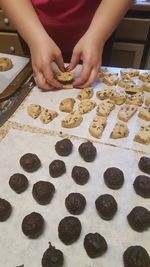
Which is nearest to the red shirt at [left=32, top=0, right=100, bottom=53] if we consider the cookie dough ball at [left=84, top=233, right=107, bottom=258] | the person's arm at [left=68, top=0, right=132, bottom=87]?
the person's arm at [left=68, top=0, right=132, bottom=87]

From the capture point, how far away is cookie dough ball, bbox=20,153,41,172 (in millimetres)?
1004

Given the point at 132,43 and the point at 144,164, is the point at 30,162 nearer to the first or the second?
the point at 144,164

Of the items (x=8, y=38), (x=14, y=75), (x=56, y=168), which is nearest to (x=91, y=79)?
(x=14, y=75)

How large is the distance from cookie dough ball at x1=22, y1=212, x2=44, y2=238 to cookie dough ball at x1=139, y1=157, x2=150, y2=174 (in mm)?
375

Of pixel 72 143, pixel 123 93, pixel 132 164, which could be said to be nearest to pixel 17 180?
pixel 72 143

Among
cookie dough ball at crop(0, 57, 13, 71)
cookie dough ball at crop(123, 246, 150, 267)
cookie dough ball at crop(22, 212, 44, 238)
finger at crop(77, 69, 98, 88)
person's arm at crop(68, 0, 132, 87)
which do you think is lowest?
cookie dough ball at crop(123, 246, 150, 267)

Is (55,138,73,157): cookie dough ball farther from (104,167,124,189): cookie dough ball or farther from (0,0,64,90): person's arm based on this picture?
(0,0,64,90): person's arm

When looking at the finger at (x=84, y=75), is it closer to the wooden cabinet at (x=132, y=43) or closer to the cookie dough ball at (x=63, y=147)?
the cookie dough ball at (x=63, y=147)

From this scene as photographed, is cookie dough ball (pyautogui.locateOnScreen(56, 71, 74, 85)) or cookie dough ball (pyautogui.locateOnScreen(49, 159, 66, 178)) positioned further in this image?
cookie dough ball (pyautogui.locateOnScreen(56, 71, 74, 85))

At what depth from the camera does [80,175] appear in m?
0.96

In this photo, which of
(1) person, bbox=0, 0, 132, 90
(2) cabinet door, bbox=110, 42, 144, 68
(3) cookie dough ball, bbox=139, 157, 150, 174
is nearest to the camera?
(3) cookie dough ball, bbox=139, 157, 150, 174

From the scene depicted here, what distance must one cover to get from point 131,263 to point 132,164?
0.36 meters

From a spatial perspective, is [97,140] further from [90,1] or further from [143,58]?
[143,58]

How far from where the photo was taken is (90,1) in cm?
135
